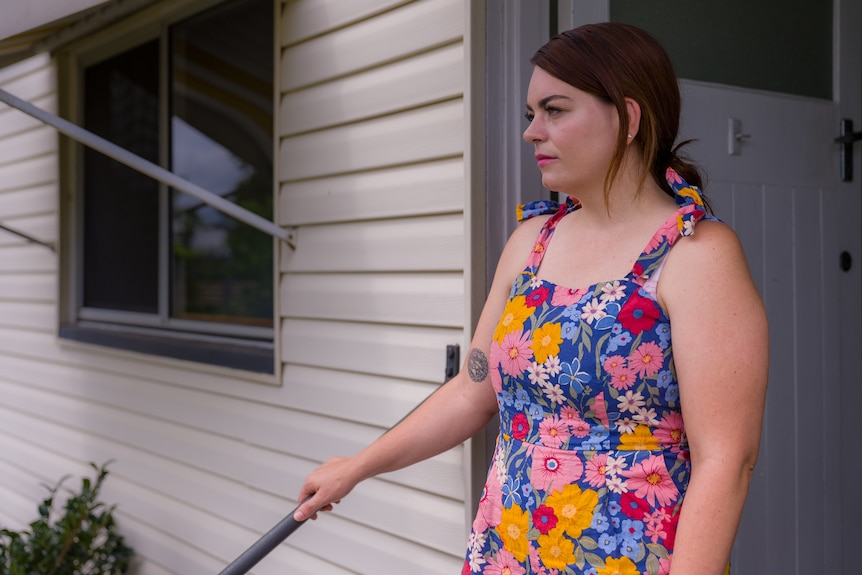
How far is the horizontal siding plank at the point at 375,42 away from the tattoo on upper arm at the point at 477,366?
912 millimetres

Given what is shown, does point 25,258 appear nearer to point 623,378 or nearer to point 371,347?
point 371,347

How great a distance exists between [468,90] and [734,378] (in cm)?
111

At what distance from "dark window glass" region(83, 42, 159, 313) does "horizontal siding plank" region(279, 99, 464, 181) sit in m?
1.34

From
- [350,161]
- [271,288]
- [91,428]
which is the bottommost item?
[91,428]

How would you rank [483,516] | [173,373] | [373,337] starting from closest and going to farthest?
[483,516], [373,337], [173,373]

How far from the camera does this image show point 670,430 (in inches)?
57.7

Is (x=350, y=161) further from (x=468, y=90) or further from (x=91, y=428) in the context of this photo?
(x=91, y=428)

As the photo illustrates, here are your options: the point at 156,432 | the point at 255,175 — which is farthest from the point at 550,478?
the point at 156,432

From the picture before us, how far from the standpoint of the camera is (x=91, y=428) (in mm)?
4316

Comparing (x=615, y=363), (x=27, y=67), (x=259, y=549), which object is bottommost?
(x=259, y=549)

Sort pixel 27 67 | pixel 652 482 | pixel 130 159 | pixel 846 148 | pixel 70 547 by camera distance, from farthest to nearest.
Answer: pixel 27 67 → pixel 70 547 → pixel 130 159 → pixel 846 148 → pixel 652 482

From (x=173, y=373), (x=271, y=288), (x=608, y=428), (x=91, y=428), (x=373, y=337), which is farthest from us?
(x=91, y=428)

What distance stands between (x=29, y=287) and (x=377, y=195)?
2.88 m

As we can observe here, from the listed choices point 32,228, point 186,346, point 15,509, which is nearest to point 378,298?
point 186,346
